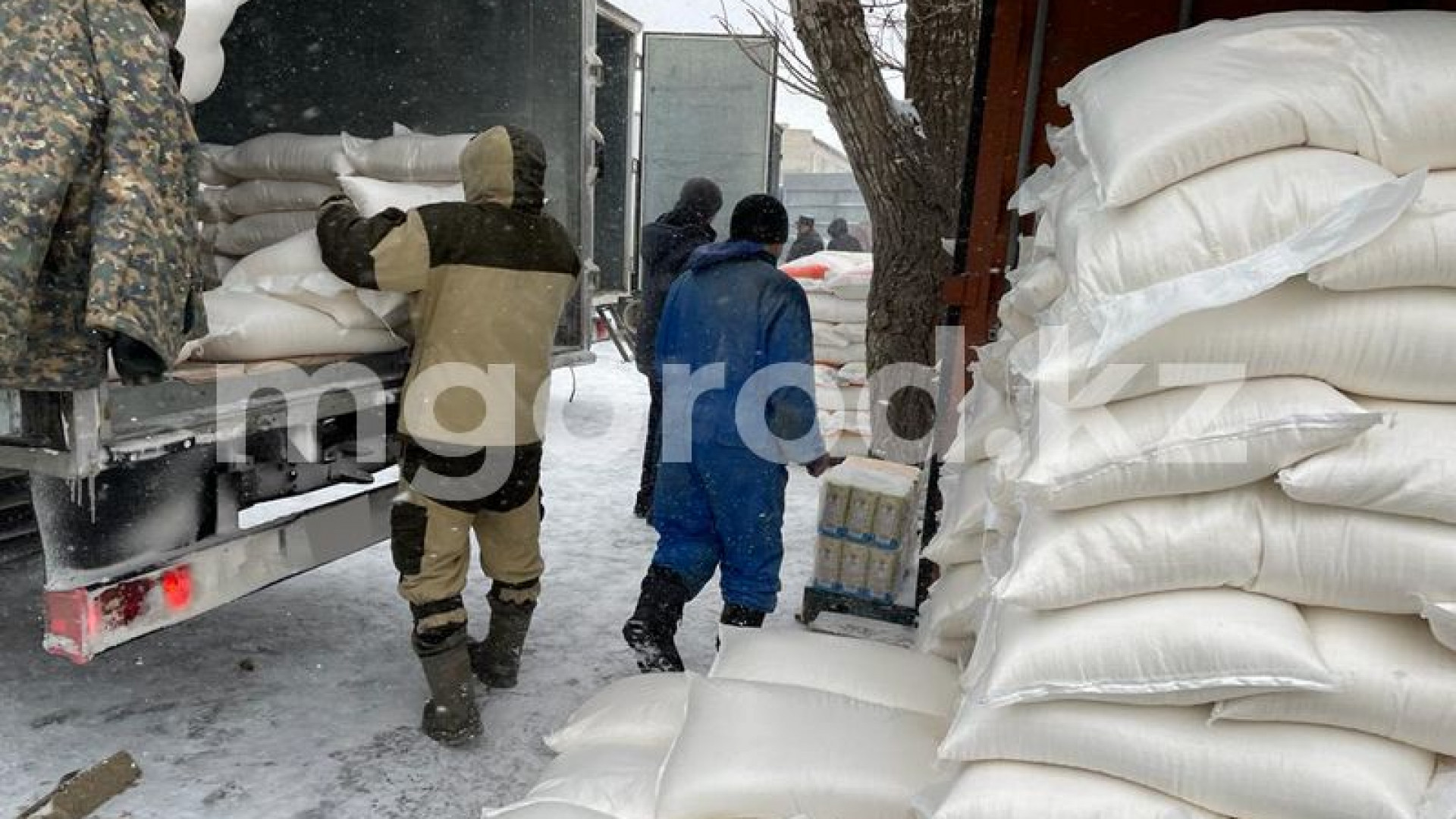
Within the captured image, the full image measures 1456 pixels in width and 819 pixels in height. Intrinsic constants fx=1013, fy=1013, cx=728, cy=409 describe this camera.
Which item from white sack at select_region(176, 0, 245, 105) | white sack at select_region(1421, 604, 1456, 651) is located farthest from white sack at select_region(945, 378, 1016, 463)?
white sack at select_region(176, 0, 245, 105)

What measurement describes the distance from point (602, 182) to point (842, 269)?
1.83 m

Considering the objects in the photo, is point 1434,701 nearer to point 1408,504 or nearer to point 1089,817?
point 1408,504

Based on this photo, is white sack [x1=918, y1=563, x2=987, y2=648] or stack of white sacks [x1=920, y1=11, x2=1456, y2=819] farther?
white sack [x1=918, y1=563, x2=987, y2=648]

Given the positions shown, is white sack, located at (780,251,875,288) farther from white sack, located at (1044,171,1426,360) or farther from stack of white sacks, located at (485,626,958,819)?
white sack, located at (1044,171,1426,360)

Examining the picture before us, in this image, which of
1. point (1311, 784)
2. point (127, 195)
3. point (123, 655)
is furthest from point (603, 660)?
point (1311, 784)

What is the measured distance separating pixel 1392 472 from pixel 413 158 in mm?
2898

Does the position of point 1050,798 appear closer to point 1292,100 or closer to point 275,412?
point 1292,100

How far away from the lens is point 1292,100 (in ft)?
5.27

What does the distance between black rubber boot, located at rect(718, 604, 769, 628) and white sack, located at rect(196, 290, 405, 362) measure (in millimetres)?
1451

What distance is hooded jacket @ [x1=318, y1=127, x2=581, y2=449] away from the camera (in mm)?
2686

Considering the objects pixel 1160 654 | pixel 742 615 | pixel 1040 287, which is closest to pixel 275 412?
pixel 742 615

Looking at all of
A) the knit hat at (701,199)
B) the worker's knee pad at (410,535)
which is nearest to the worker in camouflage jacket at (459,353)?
the worker's knee pad at (410,535)

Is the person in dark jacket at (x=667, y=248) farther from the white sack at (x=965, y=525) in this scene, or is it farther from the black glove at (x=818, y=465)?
the white sack at (x=965, y=525)

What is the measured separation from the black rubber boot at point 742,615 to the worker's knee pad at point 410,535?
106 cm
